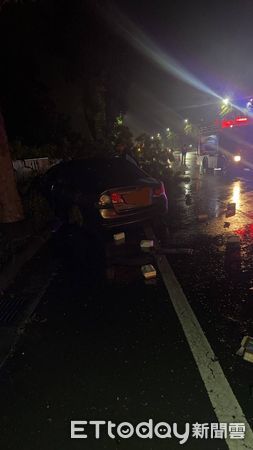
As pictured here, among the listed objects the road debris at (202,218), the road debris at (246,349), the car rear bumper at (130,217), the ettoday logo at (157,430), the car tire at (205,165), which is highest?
the car rear bumper at (130,217)

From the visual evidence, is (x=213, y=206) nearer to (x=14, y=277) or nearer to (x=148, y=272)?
(x=148, y=272)

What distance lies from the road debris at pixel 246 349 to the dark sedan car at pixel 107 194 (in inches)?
144

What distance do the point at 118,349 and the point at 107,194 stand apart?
359cm

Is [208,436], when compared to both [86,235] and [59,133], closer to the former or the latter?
[86,235]

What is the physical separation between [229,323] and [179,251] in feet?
8.24

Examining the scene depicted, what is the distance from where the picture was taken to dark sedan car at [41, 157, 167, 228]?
6.56m

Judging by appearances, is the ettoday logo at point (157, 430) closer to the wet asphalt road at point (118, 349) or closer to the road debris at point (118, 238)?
the wet asphalt road at point (118, 349)

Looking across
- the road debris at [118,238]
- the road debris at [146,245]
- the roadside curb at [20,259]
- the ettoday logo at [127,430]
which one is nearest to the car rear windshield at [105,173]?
the road debris at [118,238]

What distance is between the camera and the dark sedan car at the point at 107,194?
6562mm

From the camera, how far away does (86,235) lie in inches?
301

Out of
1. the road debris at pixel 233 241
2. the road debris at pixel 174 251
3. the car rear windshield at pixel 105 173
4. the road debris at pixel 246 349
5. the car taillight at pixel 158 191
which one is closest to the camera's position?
the road debris at pixel 246 349

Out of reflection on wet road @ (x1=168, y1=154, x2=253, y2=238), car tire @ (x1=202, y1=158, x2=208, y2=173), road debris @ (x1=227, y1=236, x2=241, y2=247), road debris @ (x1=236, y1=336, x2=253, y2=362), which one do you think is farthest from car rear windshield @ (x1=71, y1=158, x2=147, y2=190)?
car tire @ (x1=202, y1=158, x2=208, y2=173)

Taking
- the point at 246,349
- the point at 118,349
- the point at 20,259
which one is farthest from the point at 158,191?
the point at 246,349

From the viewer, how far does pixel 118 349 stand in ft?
11.1
